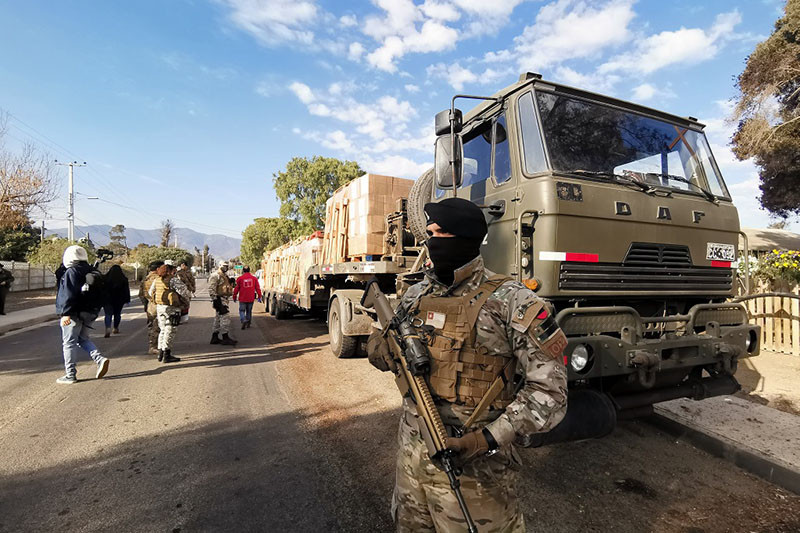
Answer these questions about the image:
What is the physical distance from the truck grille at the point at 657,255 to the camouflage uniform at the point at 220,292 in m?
7.19

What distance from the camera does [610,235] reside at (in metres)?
2.97

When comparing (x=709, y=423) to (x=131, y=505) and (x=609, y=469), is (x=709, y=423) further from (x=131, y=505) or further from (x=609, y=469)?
(x=131, y=505)

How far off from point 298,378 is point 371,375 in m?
0.95

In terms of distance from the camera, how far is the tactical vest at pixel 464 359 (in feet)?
4.99

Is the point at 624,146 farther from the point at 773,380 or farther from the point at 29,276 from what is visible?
the point at 29,276

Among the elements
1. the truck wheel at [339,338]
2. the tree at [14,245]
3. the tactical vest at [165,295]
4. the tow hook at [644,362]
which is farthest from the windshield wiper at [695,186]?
the tree at [14,245]

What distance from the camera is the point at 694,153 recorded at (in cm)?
376

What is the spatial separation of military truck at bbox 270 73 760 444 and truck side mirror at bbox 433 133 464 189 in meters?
0.01

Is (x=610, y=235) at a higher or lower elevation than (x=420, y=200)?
lower

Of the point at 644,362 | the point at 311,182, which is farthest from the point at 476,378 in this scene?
the point at 311,182

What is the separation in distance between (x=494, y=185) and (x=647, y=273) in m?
1.31

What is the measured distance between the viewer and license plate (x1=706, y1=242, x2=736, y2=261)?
3373mm

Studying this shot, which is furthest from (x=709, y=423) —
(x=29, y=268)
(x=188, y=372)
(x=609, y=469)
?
(x=29, y=268)

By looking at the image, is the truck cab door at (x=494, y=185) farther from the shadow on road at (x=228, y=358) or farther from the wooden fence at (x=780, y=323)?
the wooden fence at (x=780, y=323)
